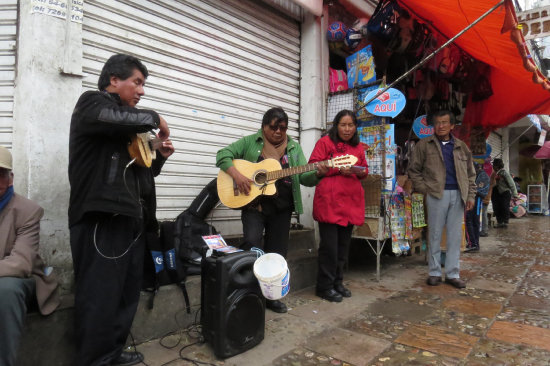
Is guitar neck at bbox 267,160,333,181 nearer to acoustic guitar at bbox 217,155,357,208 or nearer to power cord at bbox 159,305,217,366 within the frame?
acoustic guitar at bbox 217,155,357,208

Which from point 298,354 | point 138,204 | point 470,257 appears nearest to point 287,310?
point 298,354

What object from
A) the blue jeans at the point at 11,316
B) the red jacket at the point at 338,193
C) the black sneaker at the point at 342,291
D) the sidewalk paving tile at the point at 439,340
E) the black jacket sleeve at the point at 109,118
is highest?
the black jacket sleeve at the point at 109,118

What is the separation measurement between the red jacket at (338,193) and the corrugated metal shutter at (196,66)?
1173 millimetres

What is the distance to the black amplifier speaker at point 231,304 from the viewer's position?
2451mm

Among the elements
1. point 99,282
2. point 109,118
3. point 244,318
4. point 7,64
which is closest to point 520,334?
point 244,318

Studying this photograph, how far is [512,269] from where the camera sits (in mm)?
5164

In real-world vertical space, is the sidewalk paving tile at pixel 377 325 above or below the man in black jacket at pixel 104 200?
below

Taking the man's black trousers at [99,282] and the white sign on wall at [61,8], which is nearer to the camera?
the man's black trousers at [99,282]

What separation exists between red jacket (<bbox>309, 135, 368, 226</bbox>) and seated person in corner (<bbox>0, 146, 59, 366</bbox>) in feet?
7.90

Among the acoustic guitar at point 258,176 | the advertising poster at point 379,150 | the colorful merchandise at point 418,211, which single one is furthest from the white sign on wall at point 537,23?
the acoustic guitar at point 258,176

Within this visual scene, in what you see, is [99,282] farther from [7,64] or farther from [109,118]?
[7,64]

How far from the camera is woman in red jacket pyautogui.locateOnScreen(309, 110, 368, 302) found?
357 centimetres

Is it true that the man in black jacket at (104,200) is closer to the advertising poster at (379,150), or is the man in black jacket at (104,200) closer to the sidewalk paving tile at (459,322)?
the sidewalk paving tile at (459,322)

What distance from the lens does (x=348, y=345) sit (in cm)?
267
